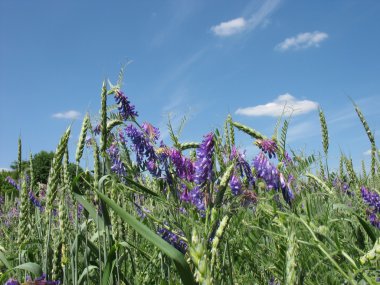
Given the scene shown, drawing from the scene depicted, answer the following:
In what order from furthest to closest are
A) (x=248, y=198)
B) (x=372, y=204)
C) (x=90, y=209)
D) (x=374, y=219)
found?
(x=372, y=204), (x=374, y=219), (x=248, y=198), (x=90, y=209)

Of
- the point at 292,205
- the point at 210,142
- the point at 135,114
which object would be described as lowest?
the point at 292,205

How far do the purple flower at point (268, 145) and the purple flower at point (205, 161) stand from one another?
224 millimetres

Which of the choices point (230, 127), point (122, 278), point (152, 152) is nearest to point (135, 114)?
point (152, 152)

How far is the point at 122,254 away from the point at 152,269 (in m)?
0.45

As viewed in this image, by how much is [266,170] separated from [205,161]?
44 cm

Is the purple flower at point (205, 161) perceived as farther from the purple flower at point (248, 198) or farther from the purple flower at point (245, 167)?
the purple flower at point (245, 167)

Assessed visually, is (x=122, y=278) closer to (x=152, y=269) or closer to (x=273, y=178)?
(x=152, y=269)

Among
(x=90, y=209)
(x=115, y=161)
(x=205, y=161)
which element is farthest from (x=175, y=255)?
(x=115, y=161)

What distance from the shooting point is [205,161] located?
207cm

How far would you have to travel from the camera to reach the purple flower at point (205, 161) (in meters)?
2.04

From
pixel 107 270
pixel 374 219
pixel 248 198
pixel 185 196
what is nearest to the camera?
pixel 107 270

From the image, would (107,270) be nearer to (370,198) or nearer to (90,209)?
(90,209)

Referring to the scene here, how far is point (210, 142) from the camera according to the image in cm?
214

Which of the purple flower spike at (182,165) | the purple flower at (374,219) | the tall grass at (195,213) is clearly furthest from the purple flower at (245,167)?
the purple flower at (374,219)
